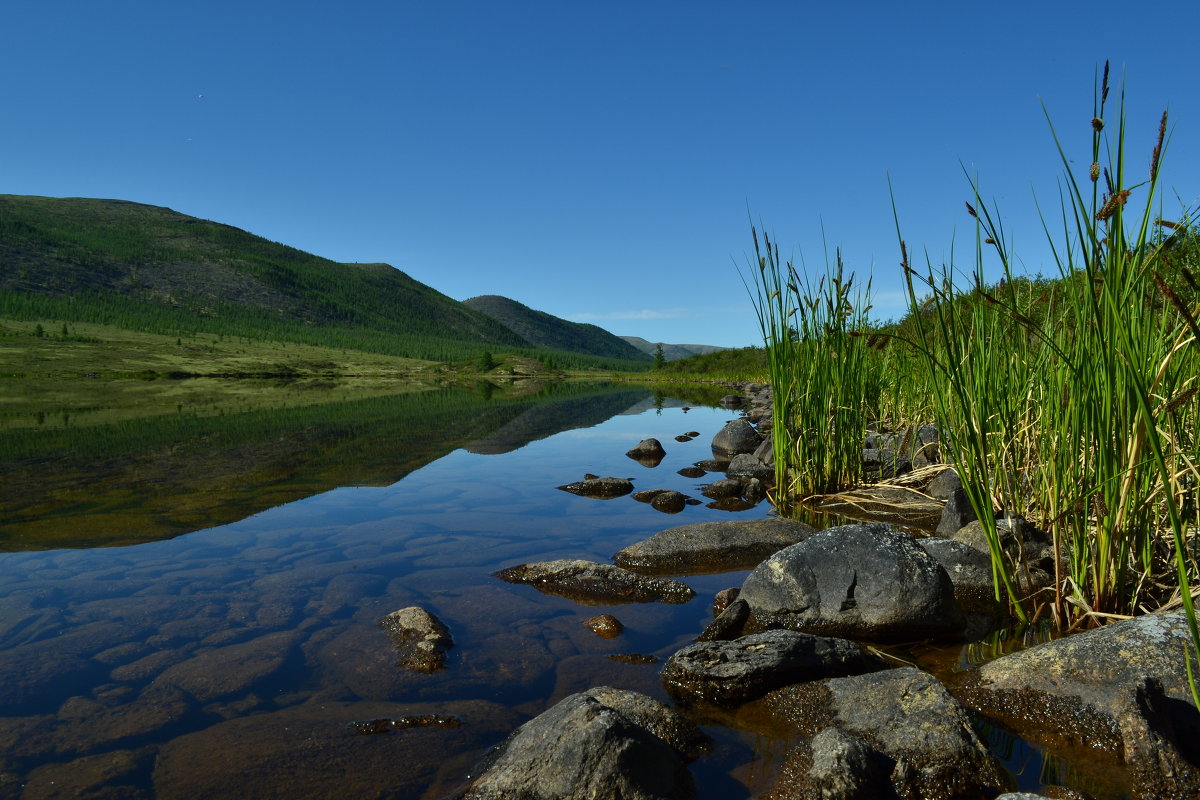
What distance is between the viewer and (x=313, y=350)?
236ft

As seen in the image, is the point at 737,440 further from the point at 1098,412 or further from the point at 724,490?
the point at 1098,412

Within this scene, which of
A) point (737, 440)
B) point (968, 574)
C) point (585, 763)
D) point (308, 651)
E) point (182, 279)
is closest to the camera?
point (585, 763)

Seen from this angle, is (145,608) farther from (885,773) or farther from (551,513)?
(885,773)

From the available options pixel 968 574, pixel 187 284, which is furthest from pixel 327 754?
pixel 187 284

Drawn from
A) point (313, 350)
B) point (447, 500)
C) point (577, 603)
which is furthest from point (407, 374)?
point (577, 603)

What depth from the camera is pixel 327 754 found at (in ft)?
8.99

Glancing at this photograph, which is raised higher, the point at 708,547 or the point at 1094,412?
the point at 1094,412

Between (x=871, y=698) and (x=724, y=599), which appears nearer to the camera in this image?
(x=871, y=698)

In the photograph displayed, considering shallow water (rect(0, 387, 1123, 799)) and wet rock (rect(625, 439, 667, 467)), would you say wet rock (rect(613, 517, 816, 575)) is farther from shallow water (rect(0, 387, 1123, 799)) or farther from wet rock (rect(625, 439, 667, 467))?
wet rock (rect(625, 439, 667, 467))

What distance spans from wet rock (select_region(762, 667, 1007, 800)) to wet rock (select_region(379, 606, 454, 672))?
5.84ft

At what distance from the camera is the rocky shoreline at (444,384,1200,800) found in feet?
7.65

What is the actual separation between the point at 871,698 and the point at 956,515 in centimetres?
318

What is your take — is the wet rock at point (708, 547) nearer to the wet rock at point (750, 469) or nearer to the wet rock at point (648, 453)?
the wet rock at point (750, 469)

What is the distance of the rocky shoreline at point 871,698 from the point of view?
2332mm
